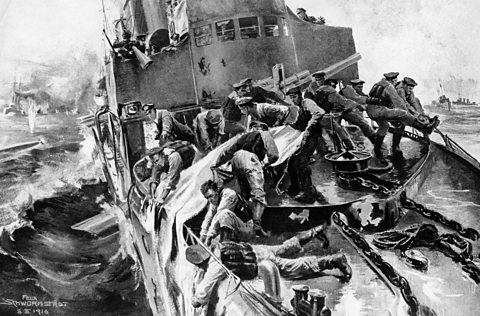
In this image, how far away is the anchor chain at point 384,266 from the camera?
6.87 metres

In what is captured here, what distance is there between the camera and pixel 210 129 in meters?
7.75

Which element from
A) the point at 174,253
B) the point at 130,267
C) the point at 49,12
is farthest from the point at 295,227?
the point at 49,12

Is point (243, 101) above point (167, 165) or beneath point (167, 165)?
above

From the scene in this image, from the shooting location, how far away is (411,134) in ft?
25.0

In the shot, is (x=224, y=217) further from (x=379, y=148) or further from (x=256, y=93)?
(x=379, y=148)

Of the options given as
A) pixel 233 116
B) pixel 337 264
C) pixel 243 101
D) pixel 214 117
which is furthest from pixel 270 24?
pixel 337 264

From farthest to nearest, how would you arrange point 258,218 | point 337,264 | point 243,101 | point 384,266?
point 243,101 < point 258,218 < point 337,264 < point 384,266

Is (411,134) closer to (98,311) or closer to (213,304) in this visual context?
(213,304)

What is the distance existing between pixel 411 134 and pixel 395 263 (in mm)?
1550

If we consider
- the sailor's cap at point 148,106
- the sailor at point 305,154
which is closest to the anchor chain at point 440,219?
the sailor at point 305,154

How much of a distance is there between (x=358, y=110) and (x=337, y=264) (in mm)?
1804

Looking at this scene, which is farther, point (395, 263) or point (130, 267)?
point (130, 267)

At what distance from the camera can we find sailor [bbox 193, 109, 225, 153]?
25.4 ft

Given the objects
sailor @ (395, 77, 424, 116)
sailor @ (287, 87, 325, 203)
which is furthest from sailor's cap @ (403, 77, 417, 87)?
sailor @ (287, 87, 325, 203)
